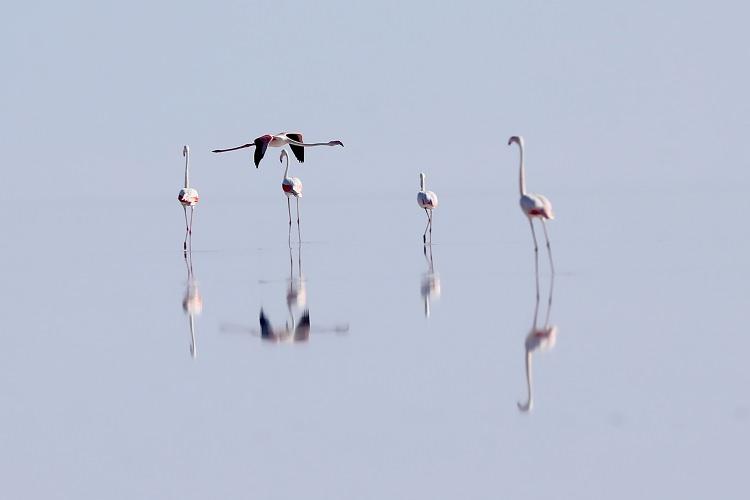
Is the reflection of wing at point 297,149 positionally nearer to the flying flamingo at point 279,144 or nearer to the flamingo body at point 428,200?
the flying flamingo at point 279,144

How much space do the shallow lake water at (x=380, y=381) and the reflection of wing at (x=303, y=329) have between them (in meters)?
0.06

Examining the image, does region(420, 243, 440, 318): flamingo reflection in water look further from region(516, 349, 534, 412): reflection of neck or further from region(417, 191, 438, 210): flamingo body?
region(417, 191, 438, 210): flamingo body

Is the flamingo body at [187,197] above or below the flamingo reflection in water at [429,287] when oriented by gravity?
above

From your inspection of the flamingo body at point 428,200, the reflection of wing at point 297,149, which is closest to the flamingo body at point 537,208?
the flamingo body at point 428,200

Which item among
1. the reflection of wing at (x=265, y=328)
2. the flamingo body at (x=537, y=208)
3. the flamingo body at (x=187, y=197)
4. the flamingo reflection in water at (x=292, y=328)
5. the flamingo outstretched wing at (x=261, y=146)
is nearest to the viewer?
the flamingo reflection in water at (x=292, y=328)

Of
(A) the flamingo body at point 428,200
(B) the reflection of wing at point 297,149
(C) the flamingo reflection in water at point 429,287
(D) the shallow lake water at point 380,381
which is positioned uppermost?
(B) the reflection of wing at point 297,149

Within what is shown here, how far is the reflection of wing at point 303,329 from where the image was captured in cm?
979

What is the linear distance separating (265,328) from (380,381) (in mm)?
2471

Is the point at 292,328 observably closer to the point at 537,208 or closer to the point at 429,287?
the point at 429,287

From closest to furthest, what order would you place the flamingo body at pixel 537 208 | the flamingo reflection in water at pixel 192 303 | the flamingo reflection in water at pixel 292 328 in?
the flamingo reflection in water at pixel 192 303, the flamingo reflection in water at pixel 292 328, the flamingo body at pixel 537 208

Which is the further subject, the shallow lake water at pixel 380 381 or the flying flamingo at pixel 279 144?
the flying flamingo at pixel 279 144

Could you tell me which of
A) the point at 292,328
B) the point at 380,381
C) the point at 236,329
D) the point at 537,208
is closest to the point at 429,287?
the point at 537,208

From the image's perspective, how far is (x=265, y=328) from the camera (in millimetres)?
10281

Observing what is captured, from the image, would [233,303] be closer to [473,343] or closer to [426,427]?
[473,343]
